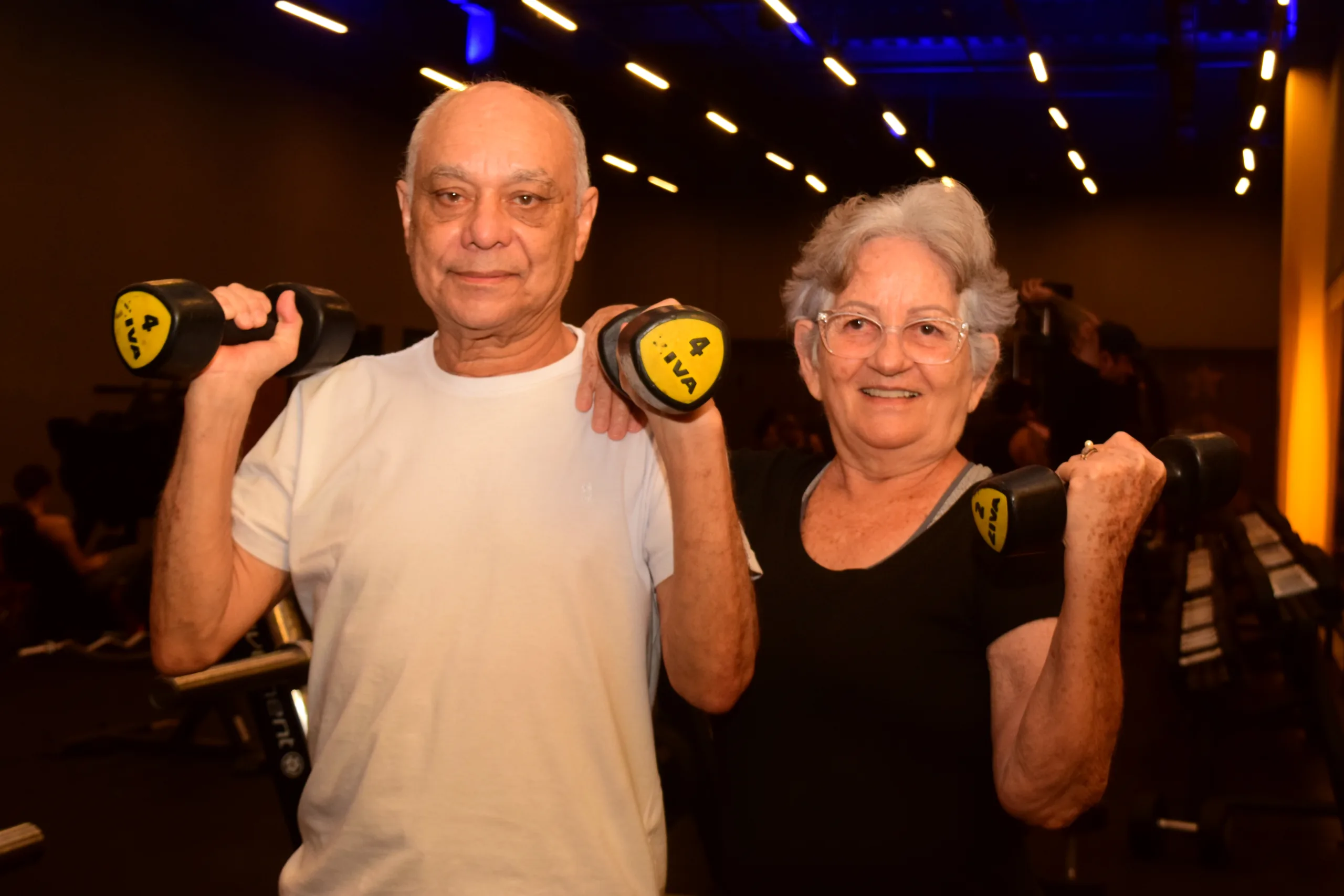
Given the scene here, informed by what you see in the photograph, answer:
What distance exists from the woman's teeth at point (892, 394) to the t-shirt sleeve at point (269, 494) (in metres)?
0.67

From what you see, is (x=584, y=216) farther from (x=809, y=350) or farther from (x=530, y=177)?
(x=809, y=350)

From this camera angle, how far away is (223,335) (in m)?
1.37

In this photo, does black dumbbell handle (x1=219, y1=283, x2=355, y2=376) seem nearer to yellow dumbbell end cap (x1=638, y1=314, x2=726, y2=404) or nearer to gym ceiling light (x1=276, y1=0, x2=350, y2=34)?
yellow dumbbell end cap (x1=638, y1=314, x2=726, y2=404)

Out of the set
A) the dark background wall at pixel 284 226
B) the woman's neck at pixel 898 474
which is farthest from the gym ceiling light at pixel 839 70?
the woman's neck at pixel 898 474

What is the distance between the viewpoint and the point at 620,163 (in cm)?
1446

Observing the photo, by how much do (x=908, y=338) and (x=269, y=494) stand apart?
761 millimetres

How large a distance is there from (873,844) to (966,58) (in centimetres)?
1218

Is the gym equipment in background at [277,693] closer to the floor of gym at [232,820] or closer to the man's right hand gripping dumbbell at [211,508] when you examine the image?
the man's right hand gripping dumbbell at [211,508]

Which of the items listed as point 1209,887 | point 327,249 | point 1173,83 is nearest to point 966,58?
point 1173,83

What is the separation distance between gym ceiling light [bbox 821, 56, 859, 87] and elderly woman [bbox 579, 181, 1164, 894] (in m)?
9.48

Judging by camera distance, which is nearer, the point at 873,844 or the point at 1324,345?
the point at 873,844

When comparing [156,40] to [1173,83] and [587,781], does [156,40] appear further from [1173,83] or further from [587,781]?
[587,781]

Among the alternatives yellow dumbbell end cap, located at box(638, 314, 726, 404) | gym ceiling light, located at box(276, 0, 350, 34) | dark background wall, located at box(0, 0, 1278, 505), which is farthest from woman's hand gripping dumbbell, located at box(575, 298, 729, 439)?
dark background wall, located at box(0, 0, 1278, 505)

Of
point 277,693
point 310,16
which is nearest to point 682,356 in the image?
point 277,693
